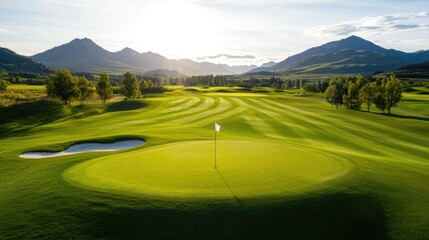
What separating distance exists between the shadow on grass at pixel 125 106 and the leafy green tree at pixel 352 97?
2265 inches

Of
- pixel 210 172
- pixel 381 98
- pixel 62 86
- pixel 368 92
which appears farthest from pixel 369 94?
pixel 62 86

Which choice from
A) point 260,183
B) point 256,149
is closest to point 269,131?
point 256,149

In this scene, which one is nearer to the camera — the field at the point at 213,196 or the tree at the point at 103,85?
the field at the point at 213,196

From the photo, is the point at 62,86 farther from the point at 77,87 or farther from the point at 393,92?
the point at 393,92

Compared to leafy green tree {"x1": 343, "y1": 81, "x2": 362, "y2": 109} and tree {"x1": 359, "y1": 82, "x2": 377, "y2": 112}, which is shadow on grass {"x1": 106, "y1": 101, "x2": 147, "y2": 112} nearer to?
leafy green tree {"x1": 343, "y1": 81, "x2": 362, "y2": 109}

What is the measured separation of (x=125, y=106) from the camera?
3164 inches

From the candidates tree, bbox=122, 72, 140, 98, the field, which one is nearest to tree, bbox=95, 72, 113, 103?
tree, bbox=122, 72, 140, 98

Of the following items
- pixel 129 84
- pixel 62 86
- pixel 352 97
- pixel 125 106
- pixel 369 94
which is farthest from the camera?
pixel 129 84

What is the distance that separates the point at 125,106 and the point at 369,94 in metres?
64.7

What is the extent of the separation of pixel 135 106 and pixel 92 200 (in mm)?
67329

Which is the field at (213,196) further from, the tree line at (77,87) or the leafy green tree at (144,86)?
the leafy green tree at (144,86)

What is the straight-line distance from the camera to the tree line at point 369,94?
75125mm

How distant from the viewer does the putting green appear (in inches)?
617

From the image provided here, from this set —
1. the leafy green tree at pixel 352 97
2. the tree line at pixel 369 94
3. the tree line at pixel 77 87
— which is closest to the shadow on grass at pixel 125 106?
the tree line at pixel 77 87
